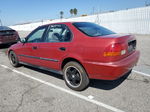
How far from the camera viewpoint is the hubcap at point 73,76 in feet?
11.1

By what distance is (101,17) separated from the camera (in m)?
17.2

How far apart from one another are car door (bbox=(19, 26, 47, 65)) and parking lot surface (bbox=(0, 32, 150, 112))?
2.07ft

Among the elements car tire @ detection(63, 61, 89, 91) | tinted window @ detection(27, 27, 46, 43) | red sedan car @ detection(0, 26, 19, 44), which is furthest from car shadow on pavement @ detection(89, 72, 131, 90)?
red sedan car @ detection(0, 26, 19, 44)

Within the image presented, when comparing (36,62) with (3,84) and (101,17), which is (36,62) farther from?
(101,17)

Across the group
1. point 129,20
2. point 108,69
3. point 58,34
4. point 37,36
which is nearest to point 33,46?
point 37,36

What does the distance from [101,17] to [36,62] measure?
1459 cm

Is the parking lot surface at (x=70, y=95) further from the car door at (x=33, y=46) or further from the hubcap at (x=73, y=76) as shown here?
the car door at (x=33, y=46)

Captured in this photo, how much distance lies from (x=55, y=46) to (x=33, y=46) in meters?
1.07

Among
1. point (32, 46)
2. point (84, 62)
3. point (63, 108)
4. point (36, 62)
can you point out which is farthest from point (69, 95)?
point (32, 46)

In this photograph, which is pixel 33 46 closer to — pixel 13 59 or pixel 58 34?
pixel 58 34

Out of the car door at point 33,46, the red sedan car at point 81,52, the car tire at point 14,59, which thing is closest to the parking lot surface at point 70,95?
the red sedan car at point 81,52

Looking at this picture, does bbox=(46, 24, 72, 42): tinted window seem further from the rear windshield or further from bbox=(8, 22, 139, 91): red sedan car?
the rear windshield

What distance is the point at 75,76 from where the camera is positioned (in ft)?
11.3

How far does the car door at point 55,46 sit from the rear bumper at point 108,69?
735mm
